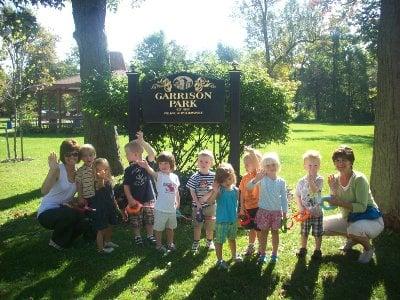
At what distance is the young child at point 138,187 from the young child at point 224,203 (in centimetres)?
125

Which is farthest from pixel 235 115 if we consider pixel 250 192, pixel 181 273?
pixel 181 273

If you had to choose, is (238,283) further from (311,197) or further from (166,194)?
(166,194)

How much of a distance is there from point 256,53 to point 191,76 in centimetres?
3899

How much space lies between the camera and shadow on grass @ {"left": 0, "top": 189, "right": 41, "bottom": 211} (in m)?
8.71

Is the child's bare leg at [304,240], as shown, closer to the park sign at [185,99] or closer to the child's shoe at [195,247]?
the child's shoe at [195,247]

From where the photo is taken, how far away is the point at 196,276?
4934 millimetres

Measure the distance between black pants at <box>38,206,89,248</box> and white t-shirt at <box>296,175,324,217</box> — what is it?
2966 mm

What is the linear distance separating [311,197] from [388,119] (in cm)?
190

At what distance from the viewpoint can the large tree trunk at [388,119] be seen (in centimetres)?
602

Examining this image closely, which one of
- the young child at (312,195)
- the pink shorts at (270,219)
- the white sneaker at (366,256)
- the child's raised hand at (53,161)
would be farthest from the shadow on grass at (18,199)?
the white sneaker at (366,256)

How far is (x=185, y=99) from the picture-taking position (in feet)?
24.0

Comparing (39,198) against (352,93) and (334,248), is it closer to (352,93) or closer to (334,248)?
(334,248)

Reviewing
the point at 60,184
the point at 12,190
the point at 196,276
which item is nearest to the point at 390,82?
the point at 196,276

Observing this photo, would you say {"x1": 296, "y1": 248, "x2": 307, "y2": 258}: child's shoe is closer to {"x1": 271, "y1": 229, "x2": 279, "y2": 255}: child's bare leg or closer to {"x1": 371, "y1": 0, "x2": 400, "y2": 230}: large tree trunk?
{"x1": 271, "y1": 229, "x2": 279, "y2": 255}: child's bare leg
